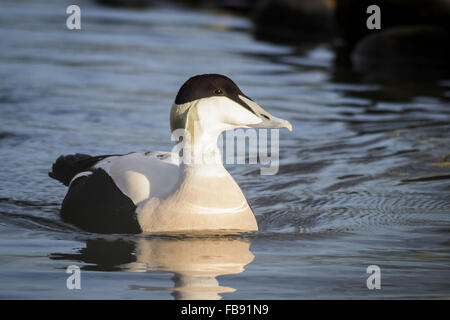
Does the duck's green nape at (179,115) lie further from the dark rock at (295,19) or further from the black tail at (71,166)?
the dark rock at (295,19)

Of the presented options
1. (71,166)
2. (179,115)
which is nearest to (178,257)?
(179,115)

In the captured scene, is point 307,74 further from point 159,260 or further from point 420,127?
point 159,260

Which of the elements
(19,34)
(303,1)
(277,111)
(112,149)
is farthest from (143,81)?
(303,1)

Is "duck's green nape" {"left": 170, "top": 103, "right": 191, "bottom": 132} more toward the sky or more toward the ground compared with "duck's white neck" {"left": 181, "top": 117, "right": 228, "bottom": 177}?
more toward the sky

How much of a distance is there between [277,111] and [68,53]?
5.15 m

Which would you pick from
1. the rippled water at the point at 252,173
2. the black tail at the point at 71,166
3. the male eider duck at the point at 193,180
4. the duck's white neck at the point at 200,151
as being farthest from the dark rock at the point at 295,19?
the duck's white neck at the point at 200,151

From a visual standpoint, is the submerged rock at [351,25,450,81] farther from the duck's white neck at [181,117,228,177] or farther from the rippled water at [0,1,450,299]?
the duck's white neck at [181,117,228,177]

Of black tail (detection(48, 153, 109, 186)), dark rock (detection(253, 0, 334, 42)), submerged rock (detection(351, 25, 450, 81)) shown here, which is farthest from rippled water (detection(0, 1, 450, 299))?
dark rock (detection(253, 0, 334, 42))

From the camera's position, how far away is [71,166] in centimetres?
657

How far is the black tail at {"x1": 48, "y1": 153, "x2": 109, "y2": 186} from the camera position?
250 inches

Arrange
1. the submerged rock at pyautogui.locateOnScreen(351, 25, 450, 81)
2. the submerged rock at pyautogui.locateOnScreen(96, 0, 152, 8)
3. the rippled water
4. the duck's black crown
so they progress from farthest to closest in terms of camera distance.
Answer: the submerged rock at pyautogui.locateOnScreen(96, 0, 152, 8)
the submerged rock at pyautogui.locateOnScreen(351, 25, 450, 81)
the duck's black crown
the rippled water

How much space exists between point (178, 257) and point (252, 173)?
2.68 meters

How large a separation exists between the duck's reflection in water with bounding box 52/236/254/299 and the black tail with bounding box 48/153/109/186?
809mm

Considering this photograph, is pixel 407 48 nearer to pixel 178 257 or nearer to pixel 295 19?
pixel 295 19
